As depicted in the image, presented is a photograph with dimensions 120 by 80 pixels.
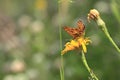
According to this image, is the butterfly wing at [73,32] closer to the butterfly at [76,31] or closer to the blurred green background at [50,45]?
the butterfly at [76,31]

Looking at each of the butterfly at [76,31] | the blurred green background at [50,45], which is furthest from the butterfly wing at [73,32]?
the blurred green background at [50,45]

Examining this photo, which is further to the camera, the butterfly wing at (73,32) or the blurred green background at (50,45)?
the blurred green background at (50,45)

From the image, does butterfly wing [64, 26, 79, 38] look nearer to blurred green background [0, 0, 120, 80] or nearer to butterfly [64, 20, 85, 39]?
butterfly [64, 20, 85, 39]

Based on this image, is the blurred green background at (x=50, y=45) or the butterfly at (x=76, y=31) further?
the blurred green background at (x=50, y=45)

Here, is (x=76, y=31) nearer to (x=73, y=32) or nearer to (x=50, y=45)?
(x=73, y=32)

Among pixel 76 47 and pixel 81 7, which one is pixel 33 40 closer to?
pixel 81 7

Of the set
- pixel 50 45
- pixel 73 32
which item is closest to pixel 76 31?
pixel 73 32

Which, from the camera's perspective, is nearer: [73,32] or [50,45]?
[73,32]

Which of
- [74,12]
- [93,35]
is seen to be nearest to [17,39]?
[74,12]

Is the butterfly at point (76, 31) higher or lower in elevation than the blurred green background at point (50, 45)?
lower
